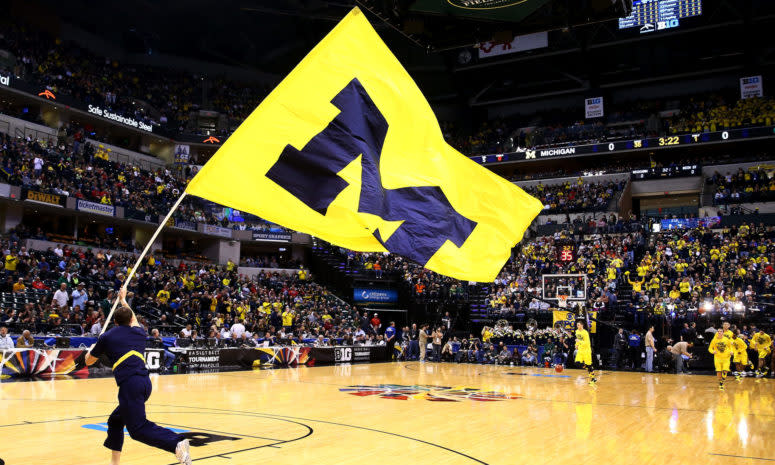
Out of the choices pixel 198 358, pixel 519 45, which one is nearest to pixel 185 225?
pixel 198 358

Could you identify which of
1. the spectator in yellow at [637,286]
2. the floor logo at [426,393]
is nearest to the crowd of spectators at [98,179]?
the floor logo at [426,393]

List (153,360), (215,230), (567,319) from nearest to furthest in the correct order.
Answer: (153,360)
(567,319)
(215,230)

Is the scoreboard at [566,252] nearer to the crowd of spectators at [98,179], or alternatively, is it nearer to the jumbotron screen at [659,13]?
the jumbotron screen at [659,13]

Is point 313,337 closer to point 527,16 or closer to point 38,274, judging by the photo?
point 38,274

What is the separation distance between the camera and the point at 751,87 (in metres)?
42.4

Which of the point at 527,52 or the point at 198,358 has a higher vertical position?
the point at 527,52

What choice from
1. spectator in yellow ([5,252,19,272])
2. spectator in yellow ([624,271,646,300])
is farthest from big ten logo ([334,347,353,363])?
spectator in yellow ([624,271,646,300])

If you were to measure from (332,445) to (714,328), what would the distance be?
A: 20.8m

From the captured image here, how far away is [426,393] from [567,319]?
45.6ft

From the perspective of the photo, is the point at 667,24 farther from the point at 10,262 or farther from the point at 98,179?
the point at 10,262

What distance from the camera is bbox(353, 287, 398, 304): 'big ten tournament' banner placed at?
36.1m

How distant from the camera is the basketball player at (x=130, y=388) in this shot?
528 centimetres

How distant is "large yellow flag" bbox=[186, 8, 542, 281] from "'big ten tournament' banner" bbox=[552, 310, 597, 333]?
19506 millimetres

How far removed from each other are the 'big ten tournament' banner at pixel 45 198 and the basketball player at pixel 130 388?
27258 mm
